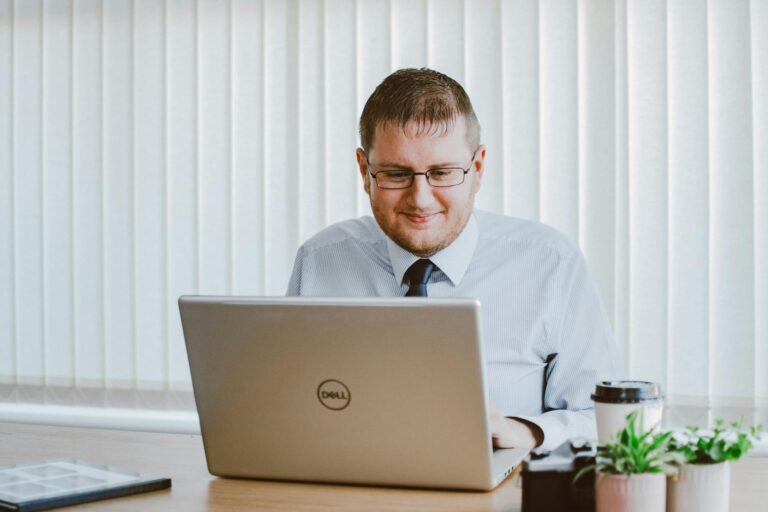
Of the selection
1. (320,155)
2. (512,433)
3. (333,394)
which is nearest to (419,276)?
(512,433)

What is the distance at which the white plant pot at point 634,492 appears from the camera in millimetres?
1081

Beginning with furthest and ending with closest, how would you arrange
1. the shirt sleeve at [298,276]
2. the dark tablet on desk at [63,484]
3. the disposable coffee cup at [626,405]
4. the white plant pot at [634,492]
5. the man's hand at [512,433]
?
1. the shirt sleeve at [298,276]
2. the man's hand at [512,433]
3. the dark tablet on desk at [63,484]
4. the disposable coffee cup at [626,405]
5. the white plant pot at [634,492]

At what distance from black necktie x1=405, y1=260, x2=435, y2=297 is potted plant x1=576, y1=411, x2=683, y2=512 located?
3.07 feet

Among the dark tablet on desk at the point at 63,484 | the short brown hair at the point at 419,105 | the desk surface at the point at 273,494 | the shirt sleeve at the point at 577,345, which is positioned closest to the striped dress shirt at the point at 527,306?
the shirt sleeve at the point at 577,345

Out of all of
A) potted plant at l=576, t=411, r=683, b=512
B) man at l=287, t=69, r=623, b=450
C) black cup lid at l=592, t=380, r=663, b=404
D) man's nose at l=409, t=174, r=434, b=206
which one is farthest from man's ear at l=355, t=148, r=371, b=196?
potted plant at l=576, t=411, r=683, b=512

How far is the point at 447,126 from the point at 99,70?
191 cm

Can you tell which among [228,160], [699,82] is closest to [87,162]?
[228,160]

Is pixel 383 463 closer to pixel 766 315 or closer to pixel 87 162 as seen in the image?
pixel 766 315

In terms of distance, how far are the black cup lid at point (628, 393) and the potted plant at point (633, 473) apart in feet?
0.47

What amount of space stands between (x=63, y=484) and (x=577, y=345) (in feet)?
3.64

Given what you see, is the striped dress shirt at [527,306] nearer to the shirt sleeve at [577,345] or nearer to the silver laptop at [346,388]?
the shirt sleeve at [577,345]

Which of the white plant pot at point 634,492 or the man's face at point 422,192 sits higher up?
the man's face at point 422,192

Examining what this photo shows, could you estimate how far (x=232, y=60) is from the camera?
323 cm

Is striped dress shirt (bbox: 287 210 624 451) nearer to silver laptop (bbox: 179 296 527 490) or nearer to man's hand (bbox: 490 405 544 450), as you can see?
man's hand (bbox: 490 405 544 450)
